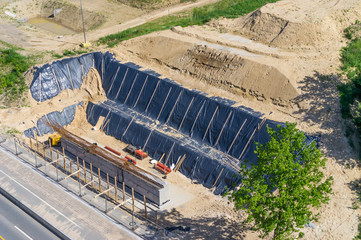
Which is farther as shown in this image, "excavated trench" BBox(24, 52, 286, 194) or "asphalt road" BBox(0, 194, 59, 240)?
"excavated trench" BBox(24, 52, 286, 194)

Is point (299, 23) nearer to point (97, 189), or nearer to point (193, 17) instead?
point (193, 17)

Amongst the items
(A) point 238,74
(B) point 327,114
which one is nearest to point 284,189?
(B) point 327,114

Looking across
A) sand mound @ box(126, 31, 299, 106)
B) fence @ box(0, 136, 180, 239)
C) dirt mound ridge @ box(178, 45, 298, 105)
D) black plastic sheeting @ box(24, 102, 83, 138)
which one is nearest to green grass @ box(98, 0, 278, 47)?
sand mound @ box(126, 31, 299, 106)

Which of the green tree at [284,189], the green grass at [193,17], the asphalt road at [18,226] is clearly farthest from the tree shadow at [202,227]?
the green grass at [193,17]

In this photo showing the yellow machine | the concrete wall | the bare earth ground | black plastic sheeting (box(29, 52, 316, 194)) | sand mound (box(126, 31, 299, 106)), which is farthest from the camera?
the yellow machine

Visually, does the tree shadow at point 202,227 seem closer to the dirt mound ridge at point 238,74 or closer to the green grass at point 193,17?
the dirt mound ridge at point 238,74

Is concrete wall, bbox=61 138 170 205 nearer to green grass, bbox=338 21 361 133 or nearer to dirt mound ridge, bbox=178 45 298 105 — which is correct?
dirt mound ridge, bbox=178 45 298 105
